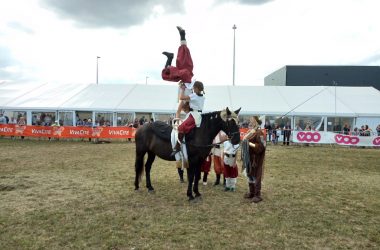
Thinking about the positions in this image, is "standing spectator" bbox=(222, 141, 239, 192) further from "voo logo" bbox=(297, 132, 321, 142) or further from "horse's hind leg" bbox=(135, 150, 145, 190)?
"voo logo" bbox=(297, 132, 321, 142)

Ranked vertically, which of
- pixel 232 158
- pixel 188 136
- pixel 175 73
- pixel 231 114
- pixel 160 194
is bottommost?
pixel 160 194

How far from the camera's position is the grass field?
4.56 meters

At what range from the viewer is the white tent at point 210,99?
73.3ft

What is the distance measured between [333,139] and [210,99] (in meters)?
9.30

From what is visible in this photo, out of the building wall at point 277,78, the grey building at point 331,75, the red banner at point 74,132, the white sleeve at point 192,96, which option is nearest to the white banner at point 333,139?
the red banner at point 74,132

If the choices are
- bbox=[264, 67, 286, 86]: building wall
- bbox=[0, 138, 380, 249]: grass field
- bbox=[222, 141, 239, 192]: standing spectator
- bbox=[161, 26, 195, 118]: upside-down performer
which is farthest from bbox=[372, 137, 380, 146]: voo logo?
bbox=[264, 67, 286, 86]: building wall

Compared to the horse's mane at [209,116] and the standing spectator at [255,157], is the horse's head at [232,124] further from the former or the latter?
the standing spectator at [255,157]

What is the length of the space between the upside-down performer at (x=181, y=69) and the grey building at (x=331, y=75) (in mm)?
35997

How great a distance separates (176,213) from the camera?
582cm

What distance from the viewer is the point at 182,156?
21.5 ft

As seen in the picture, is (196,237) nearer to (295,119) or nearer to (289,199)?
(289,199)

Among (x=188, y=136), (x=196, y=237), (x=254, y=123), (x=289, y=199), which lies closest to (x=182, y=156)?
(x=188, y=136)

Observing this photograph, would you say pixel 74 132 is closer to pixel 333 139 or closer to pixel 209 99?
pixel 209 99

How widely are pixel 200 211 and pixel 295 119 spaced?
1848 centimetres
